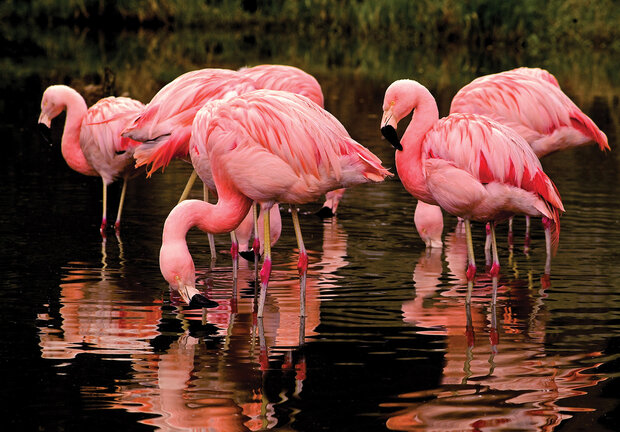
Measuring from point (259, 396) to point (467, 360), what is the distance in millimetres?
1116

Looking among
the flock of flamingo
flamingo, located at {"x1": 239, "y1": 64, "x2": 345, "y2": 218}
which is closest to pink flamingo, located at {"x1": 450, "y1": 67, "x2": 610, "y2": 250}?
flamingo, located at {"x1": 239, "y1": 64, "x2": 345, "y2": 218}

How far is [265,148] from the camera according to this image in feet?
18.6

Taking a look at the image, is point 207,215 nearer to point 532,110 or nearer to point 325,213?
point 532,110

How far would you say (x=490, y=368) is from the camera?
4984mm

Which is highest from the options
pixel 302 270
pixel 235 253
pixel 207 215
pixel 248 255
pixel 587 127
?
pixel 587 127

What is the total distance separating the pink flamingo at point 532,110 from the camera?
7730 mm

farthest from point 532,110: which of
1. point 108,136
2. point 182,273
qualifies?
point 182,273

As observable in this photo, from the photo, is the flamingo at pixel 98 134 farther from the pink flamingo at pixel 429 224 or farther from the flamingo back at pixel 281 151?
the flamingo back at pixel 281 151

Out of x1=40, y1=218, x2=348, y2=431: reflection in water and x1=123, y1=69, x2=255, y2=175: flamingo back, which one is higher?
x1=123, y1=69, x2=255, y2=175: flamingo back

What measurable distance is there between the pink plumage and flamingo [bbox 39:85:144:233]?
254cm

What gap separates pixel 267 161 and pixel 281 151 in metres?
0.09

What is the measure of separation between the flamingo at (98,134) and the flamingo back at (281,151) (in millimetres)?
2383

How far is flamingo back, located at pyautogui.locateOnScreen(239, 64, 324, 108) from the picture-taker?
25.5ft

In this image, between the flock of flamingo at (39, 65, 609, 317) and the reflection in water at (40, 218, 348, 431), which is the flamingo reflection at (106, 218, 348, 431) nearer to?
the reflection in water at (40, 218, 348, 431)
